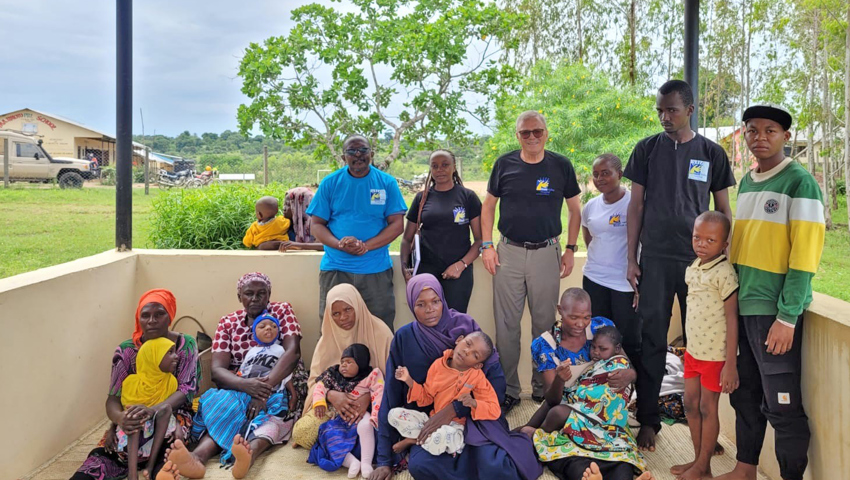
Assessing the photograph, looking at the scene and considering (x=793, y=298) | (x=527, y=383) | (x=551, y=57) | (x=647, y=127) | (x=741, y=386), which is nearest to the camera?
(x=793, y=298)

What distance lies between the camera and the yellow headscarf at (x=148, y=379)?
10.1 ft

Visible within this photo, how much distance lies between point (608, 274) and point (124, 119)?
328cm

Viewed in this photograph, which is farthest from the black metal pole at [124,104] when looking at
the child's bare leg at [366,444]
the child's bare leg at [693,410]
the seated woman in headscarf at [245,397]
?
the child's bare leg at [693,410]

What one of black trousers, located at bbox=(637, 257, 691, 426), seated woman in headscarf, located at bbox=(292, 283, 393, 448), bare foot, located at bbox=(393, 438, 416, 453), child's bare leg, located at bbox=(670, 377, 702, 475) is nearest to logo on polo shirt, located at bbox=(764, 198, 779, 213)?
black trousers, located at bbox=(637, 257, 691, 426)

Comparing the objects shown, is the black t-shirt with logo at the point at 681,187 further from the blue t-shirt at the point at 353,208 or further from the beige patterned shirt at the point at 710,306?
the blue t-shirt at the point at 353,208

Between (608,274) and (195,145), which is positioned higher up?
(195,145)

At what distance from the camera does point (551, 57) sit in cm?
1324

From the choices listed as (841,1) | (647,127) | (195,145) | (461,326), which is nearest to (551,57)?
(647,127)

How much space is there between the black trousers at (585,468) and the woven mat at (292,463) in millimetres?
79

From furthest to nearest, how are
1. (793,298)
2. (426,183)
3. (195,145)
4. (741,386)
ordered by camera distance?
(195,145)
(426,183)
(741,386)
(793,298)

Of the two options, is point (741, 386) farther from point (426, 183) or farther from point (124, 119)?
point (124, 119)

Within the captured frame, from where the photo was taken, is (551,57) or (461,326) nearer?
(461,326)

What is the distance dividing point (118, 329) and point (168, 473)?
140cm

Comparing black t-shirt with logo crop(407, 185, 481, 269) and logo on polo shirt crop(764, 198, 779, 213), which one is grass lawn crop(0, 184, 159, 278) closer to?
black t-shirt with logo crop(407, 185, 481, 269)
